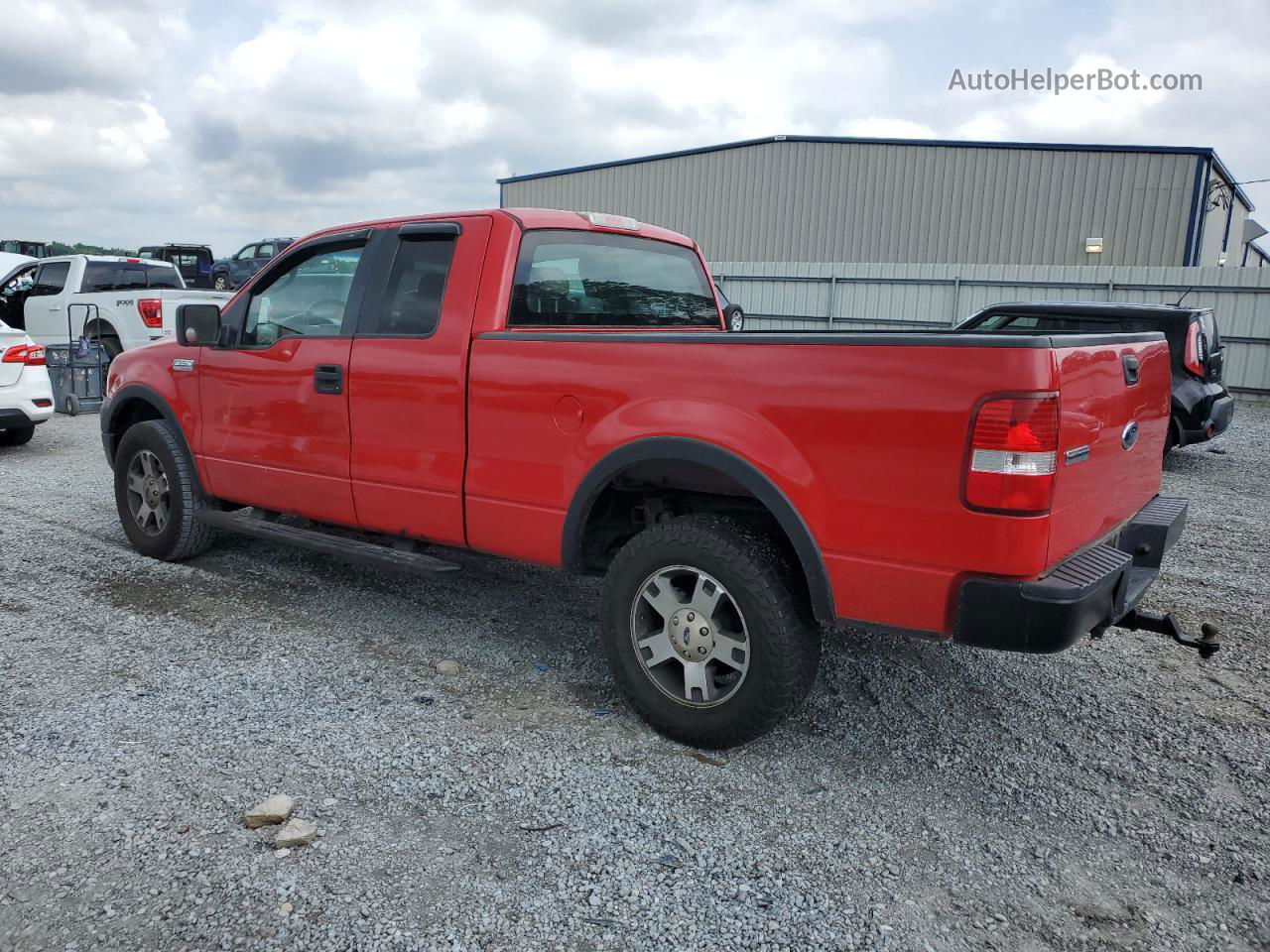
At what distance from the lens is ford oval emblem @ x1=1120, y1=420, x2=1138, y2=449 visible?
319cm

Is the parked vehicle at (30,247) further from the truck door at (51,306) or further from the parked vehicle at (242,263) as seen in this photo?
the truck door at (51,306)

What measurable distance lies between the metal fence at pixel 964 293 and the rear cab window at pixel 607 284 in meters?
12.3

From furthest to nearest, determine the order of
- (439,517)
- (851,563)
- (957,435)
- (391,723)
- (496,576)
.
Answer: (496,576) → (439,517) → (391,723) → (851,563) → (957,435)

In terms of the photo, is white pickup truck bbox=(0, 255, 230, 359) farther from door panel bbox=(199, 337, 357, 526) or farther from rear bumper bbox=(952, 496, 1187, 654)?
rear bumper bbox=(952, 496, 1187, 654)

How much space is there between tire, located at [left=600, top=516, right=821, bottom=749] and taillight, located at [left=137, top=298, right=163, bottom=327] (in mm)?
11650

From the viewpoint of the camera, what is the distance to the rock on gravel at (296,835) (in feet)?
8.89

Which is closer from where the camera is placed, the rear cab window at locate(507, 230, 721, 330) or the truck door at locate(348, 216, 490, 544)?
the truck door at locate(348, 216, 490, 544)

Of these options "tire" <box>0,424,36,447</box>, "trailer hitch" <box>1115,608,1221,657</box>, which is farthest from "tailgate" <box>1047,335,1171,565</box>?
"tire" <box>0,424,36,447</box>

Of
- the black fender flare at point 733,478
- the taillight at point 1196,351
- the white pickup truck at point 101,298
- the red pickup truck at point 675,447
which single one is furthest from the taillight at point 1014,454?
the white pickup truck at point 101,298

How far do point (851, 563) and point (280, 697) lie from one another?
2.29 metres

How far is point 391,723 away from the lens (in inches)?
138

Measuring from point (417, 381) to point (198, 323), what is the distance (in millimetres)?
1651

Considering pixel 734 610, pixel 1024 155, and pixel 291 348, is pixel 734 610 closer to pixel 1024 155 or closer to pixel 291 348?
pixel 291 348

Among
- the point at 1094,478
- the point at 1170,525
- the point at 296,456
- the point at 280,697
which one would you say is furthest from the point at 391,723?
the point at 1170,525
